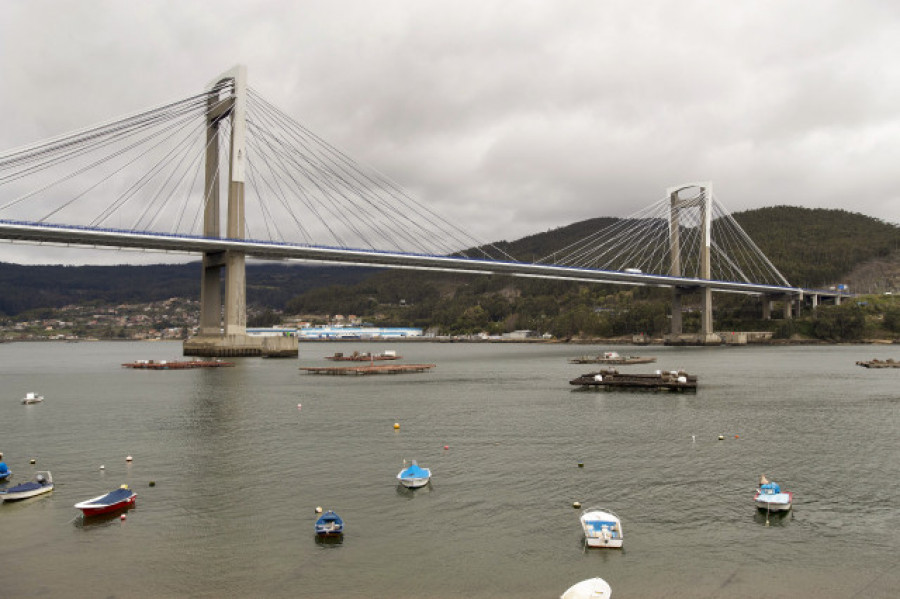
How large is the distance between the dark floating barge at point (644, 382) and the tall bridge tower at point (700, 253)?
3024 inches

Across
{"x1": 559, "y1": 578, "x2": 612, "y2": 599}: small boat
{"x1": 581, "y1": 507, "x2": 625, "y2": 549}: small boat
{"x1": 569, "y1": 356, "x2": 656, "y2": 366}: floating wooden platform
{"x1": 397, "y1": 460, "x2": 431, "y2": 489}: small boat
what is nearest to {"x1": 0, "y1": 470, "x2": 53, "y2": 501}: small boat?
{"x1": 397, "y1": 460, "x2": 431, "y2": 489}: small boat

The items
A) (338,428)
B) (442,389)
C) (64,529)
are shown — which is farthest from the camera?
(442,389)

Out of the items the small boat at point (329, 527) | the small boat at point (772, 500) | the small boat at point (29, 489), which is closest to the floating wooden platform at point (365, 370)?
the small boat at point (29, 489)

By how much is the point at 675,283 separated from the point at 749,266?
57.0m

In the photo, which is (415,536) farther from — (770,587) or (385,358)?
(385,358)

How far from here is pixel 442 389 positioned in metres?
53.5

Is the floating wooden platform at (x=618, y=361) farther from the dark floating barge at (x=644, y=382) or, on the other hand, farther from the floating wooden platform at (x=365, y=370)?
the dark floating barge at (x=644, y=382)

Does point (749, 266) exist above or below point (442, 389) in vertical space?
above

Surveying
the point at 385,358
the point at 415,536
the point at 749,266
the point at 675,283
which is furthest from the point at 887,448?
the point at 749,266

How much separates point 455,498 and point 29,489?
1321cm

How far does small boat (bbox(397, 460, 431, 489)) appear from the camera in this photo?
856 inches

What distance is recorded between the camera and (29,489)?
21.1m

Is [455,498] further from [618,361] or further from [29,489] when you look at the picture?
[618,361]

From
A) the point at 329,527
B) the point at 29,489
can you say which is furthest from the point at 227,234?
the point at 329,527
